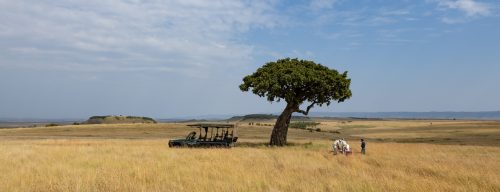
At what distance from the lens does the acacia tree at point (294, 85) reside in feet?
142

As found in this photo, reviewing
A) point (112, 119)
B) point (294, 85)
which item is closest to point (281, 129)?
point (294, 85)

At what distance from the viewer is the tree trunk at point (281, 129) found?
147 ft

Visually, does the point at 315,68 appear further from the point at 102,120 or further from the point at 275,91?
the point at 102,120

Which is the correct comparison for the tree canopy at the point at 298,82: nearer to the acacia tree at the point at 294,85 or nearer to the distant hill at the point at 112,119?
the acacia tree at the point at 294,85

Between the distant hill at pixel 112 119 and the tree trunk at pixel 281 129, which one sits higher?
the distant hill at pixel 112 119

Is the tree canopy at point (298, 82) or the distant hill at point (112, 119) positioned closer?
the tree canopy at point (298, 82)

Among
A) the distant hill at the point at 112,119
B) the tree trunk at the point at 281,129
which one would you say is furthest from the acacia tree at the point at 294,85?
the distant hill at the point at 112,119

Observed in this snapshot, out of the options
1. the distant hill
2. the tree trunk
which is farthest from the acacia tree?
the distant hill

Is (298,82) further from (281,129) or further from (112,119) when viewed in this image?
(112,119)

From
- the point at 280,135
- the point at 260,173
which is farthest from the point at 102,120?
the point at 260,173

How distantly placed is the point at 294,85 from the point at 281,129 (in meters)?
4.03

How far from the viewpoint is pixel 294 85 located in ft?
A: 143

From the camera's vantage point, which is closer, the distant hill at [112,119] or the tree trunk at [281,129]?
the tree trunk at [281,129]

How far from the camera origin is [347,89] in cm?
4547
